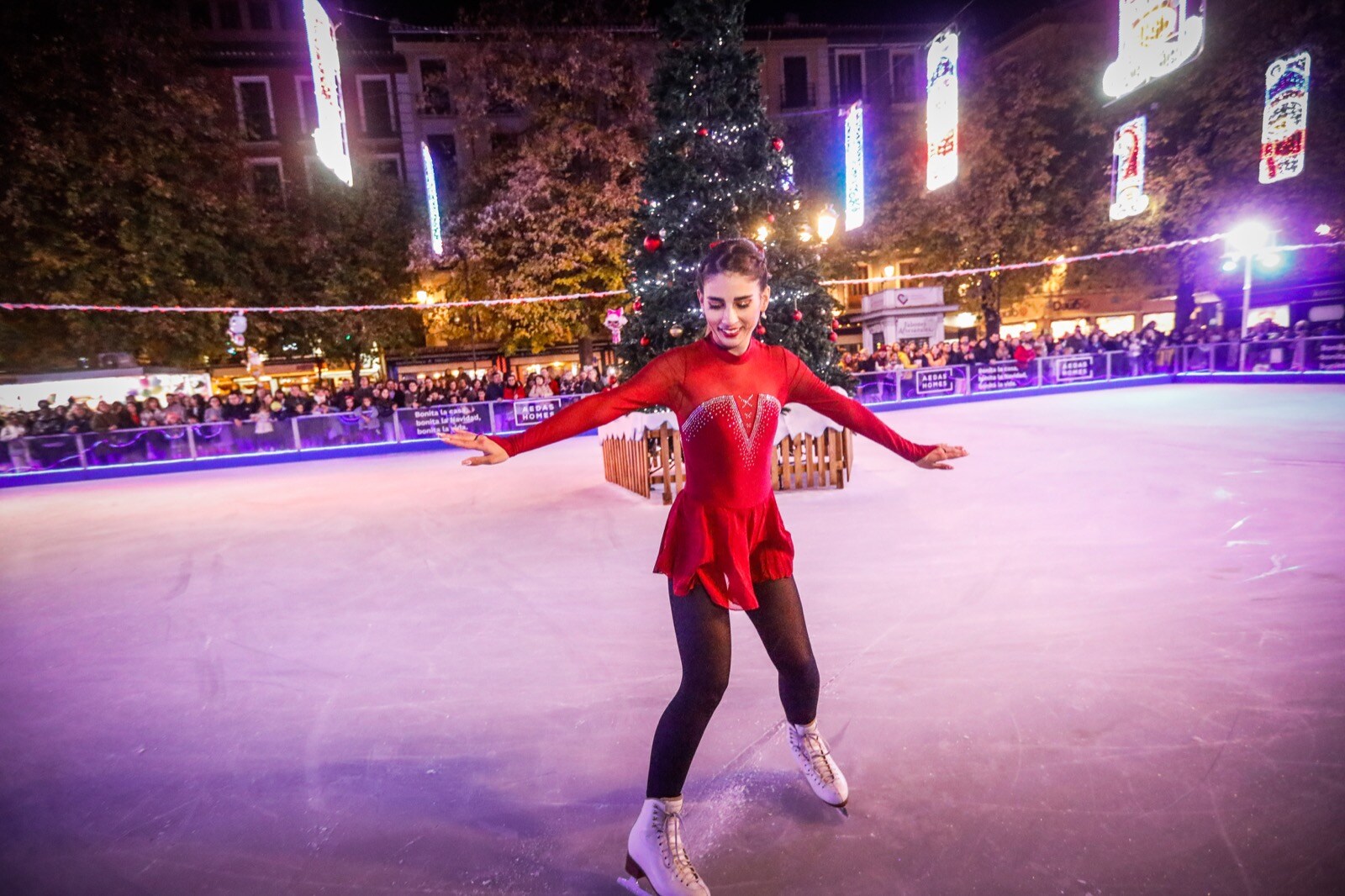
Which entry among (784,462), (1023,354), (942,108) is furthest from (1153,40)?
(784,462)

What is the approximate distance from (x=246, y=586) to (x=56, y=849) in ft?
10.6

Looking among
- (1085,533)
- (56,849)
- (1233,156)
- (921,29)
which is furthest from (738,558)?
(921,29)

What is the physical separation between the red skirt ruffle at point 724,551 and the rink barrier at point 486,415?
7966 millimetres

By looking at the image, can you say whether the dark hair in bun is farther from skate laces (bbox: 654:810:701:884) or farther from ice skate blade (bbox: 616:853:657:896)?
ice skate blade (bbox: 616:853:657:896)

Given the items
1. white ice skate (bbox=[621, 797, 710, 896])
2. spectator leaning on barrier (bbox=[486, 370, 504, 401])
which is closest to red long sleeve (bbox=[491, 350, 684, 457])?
white ice skate (bbox=[621, 797, 710, 896])

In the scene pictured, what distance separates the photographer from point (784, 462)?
776 cm

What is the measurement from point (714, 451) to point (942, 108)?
15.7 meters

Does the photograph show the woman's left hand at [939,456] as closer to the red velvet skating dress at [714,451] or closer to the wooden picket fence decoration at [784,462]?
the red velvet skating dress at [714,451]

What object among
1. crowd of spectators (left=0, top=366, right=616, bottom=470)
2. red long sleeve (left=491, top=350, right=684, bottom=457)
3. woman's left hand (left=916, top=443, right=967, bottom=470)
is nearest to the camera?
red long sleeve (left=491, top=350, right=684, bottom=457)

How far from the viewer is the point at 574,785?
8.63 feet

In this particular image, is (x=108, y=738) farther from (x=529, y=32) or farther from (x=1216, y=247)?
(x=1216, y=247)

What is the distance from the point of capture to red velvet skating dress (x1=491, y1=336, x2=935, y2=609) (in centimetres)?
213

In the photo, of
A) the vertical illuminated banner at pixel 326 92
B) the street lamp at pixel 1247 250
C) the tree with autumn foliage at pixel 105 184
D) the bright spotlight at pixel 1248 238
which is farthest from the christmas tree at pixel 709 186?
the bright spotlight at pixel 1248 238

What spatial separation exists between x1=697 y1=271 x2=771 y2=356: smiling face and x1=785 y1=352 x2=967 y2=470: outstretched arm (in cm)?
30
